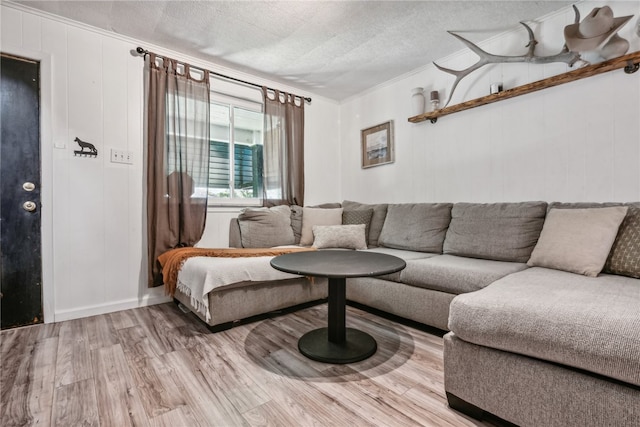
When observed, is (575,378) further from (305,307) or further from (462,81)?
(462,81)

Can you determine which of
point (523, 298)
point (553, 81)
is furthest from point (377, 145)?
point (523, 298)

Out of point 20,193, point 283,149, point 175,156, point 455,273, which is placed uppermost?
point 283,149

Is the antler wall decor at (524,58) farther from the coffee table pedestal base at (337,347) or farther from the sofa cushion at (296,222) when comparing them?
the coffee table pedestal base at (337,347)

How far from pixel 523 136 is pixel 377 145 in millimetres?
1575

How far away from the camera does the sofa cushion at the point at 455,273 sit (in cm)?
186

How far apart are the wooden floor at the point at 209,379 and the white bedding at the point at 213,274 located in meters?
0.26

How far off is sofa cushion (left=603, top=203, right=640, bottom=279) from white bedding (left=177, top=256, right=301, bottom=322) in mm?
2064

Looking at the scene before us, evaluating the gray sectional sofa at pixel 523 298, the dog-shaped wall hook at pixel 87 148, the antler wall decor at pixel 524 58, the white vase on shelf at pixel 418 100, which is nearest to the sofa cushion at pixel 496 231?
the gray sectional sofa at pixel 523 298

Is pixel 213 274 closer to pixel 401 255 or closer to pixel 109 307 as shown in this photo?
pixel 109 307

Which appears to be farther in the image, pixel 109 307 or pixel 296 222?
pixel 296 222

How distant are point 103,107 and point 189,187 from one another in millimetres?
924

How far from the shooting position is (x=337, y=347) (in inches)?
71.4

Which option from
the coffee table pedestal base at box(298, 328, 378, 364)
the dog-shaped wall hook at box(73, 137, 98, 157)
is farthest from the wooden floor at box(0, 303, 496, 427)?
the dog-shaped wall hook at box(73, 137, 98, 157)

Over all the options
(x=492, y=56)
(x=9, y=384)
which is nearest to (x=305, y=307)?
(x=9, y=384)
